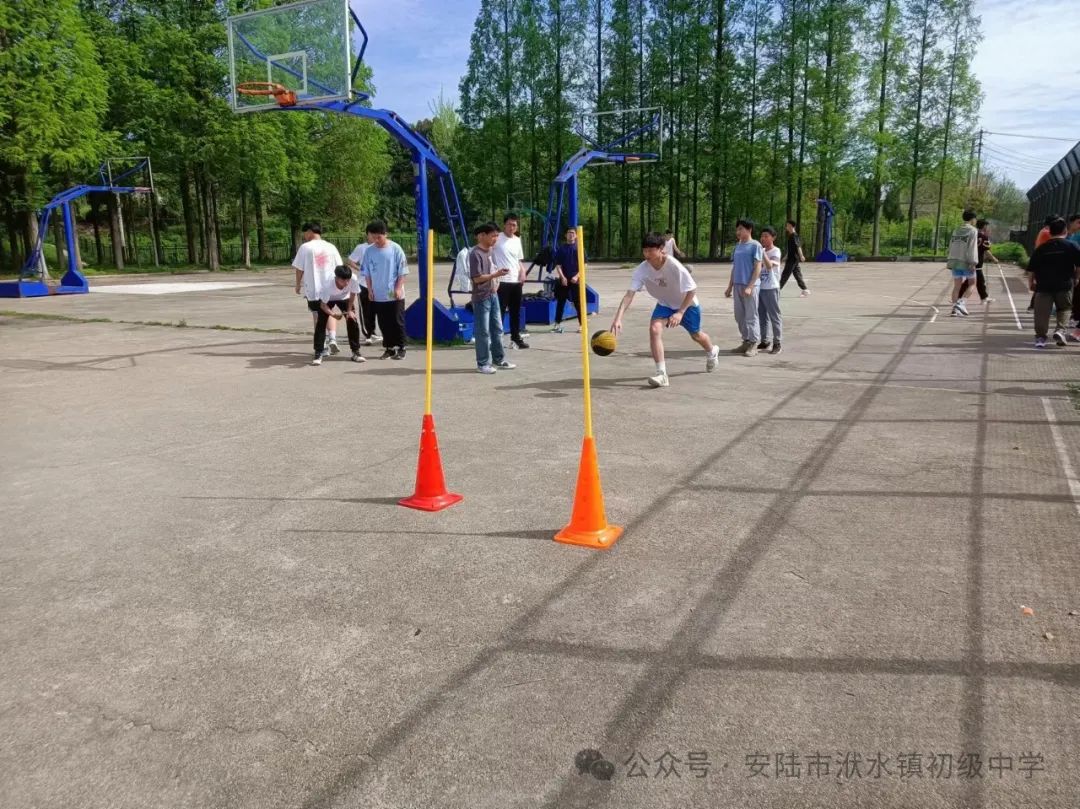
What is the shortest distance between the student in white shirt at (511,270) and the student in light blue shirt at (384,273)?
1.28m

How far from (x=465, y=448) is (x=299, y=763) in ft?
12.1

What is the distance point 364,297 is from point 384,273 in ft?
6.29

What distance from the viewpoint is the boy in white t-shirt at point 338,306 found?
32.2 ft

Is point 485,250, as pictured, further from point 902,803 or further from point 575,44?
point 575,44

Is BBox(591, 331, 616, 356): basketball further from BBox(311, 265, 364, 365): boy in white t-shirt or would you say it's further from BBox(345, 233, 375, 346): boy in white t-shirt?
BBox(311, 265, 364, 365): boy in white t-shirt

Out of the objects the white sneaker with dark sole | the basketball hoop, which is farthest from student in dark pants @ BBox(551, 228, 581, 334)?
the basketball hoop

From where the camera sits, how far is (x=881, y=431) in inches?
247

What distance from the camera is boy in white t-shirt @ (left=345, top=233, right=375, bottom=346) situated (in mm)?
10172

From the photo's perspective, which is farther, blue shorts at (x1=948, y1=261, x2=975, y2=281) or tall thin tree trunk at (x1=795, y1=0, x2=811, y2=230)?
tall thin tree trunk at (x1=795, y1=0, x2=811, y2=230)

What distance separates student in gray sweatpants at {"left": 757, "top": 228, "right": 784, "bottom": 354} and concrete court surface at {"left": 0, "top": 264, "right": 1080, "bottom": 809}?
320 cm

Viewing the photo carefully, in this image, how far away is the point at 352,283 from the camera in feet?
34.7

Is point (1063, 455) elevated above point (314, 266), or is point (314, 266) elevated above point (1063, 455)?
point (314, 266)

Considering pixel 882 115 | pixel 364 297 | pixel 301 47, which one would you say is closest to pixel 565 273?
pixel 364 297

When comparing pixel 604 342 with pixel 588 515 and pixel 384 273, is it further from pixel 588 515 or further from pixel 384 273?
pixel 384 273
